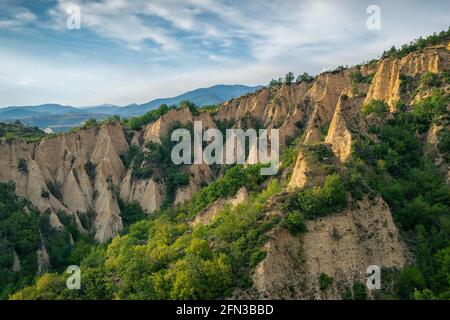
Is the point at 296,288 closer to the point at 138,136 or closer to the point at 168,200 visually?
the point at 168,200

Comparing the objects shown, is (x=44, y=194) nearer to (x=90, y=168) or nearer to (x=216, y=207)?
(x=90, y=168)

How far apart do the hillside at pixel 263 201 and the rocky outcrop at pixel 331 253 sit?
0.06 m

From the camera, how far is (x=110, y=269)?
88.9ft

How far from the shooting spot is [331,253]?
2439 centimetres

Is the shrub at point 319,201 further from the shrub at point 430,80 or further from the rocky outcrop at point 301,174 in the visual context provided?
the shrub at point 430,80

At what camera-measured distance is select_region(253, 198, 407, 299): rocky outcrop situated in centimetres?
2295

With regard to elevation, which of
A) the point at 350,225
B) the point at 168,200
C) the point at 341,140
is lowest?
the point at 168,200

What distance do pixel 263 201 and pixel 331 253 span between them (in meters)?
6.30

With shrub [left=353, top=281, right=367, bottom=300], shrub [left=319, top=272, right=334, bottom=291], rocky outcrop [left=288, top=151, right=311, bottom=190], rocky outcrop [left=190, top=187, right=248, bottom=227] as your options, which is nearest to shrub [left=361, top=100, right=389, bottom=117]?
rocky outcrop [left=288, top=151, right=311, bottom=190]

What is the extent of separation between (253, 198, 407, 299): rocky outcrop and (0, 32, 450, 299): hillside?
63 millimetres

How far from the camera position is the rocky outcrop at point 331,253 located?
23.0m

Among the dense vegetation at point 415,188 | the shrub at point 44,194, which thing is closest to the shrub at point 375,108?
the dense vegetation at point 415,188
